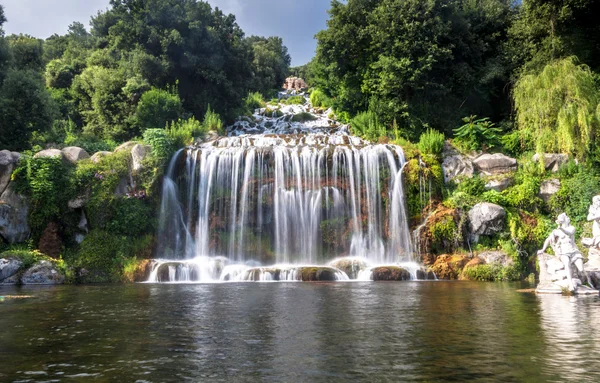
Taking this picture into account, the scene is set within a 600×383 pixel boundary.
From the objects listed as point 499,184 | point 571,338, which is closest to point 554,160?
Answer: point 499,184

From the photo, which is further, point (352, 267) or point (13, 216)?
point (13, 216)

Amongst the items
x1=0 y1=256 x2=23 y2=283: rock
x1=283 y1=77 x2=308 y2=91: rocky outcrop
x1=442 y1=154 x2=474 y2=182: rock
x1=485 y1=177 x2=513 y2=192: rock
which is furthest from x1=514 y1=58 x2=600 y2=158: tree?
x1=283 y1=77 x2=308 y2=91: rocky outcrop

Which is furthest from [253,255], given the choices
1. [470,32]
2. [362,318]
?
[470,32]

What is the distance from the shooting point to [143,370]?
6.00m

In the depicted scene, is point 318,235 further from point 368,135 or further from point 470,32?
→ point 470,32

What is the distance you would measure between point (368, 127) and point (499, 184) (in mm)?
9228

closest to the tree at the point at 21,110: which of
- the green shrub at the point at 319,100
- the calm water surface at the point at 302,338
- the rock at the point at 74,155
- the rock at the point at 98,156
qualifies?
the rock at the point at 74,155

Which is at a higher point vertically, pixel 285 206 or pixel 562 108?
pixel 562 108

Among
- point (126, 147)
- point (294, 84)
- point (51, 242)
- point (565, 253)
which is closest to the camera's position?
point (565, 253)

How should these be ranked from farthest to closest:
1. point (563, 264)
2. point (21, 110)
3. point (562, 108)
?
point (21, 110) → point (562, 108) → point (563, 264)

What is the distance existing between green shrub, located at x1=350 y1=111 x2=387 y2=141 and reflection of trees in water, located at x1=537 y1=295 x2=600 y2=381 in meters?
18.1

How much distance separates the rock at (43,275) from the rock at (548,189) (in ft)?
69.1

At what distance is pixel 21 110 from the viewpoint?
25.8 m

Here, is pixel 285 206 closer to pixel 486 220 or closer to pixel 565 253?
pixel 486 220
